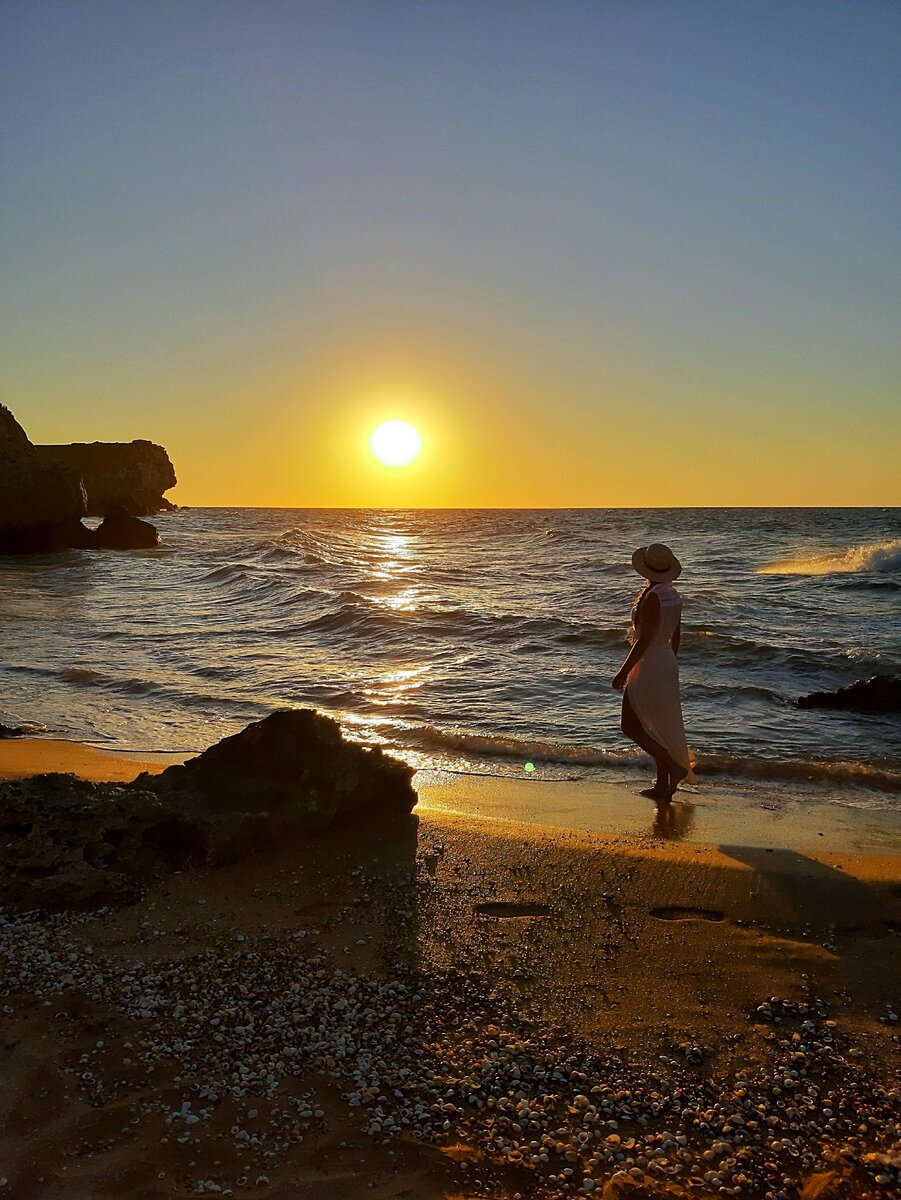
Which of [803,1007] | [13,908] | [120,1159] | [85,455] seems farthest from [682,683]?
[85,455]

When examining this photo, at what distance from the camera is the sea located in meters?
8.88

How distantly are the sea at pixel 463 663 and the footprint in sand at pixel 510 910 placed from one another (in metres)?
3.44

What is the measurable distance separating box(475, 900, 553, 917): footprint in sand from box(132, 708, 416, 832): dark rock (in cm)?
117

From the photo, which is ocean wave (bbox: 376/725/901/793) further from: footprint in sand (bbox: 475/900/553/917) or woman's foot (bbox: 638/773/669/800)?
footprint in sand (bbox: 475/900/553/917)

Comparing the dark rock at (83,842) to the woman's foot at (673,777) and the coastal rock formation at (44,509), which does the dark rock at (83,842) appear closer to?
the woman's foot at (673,777)

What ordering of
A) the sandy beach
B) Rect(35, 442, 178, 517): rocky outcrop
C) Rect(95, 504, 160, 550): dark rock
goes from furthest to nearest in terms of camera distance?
1. Rect(35, 442, 178, 517): rocky outcrop
2. Rect(95, 504, 160, 550): dark rock
3. the sandy beach

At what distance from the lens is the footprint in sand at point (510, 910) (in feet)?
14.6

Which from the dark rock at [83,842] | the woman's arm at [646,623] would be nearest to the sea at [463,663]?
the woman's arm at [646,623]

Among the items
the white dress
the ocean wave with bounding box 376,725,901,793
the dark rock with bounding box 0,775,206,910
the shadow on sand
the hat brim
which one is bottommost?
the ocean wave with bounding box 376,725,901,793

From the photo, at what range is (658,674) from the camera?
686 centimetres

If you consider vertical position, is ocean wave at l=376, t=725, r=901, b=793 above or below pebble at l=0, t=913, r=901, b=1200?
below

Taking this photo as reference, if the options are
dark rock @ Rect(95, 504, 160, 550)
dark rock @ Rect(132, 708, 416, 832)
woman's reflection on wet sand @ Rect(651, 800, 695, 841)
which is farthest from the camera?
Result: dark rock @ Rect(95, 504, 160, 550)

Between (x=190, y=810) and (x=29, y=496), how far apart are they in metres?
34.8

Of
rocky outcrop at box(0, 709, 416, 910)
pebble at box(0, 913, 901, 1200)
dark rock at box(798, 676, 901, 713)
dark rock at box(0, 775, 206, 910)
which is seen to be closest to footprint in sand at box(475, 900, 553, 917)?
pebble at box(0, 913, 901, 1200)
